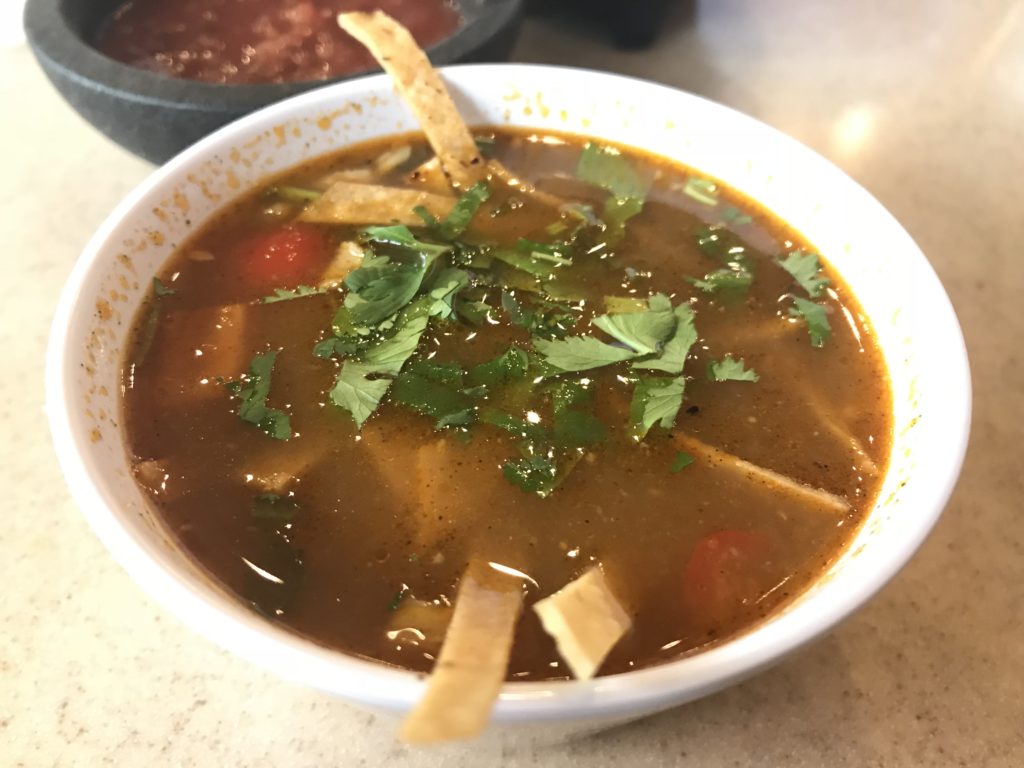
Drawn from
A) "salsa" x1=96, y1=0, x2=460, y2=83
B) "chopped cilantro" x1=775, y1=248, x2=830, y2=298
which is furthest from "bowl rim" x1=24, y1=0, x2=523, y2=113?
"chopped cilantro" x1=775, y1=248, x2=830, y2=298

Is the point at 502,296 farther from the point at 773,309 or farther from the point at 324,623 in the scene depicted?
the point at 324,623

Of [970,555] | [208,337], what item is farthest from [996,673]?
[208,337]

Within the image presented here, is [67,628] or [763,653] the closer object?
[763,653]

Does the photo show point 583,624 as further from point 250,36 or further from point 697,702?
point 250,36

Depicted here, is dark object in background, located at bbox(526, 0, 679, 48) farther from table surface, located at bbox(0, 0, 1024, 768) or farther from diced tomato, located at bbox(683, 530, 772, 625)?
diced tomato, located at bbox(683, 530, 772, 625)

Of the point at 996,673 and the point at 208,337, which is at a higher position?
the point at 208,337

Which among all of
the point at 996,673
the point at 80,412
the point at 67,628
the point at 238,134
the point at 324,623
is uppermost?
the point at 238,134

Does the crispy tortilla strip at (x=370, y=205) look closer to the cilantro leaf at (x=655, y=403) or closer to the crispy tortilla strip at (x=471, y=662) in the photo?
the cilantro leaf at (x=655, y=403)
